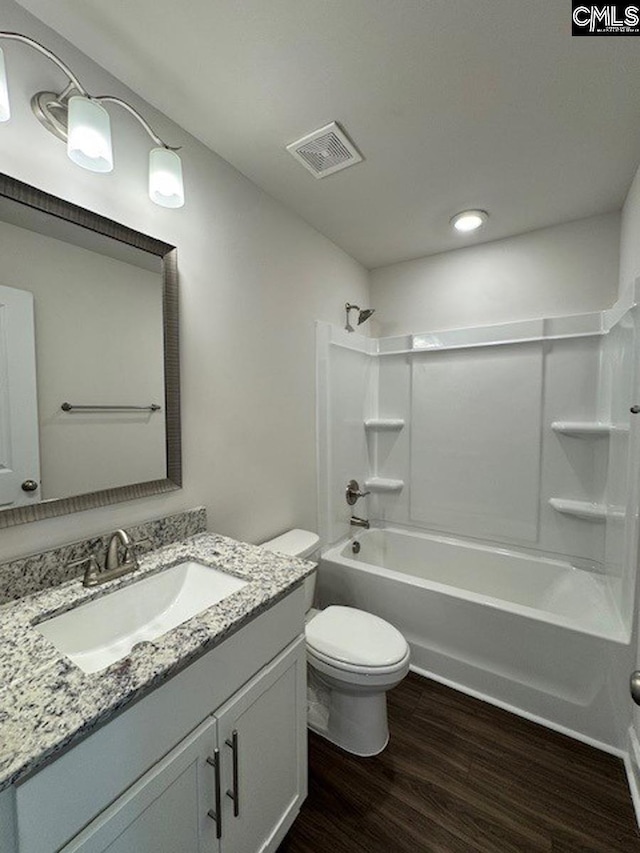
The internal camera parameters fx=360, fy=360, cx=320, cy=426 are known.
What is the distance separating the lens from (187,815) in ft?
2.62

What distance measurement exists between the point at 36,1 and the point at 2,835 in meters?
1.80

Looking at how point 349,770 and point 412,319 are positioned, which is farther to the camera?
point 412,319

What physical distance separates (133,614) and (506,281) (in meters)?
2.63

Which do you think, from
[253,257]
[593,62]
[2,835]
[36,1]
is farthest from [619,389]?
[36,1]

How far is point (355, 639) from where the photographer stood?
1519mm

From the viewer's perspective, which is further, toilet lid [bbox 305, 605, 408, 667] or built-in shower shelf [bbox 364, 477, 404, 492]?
built-in shower shelf [bbox 364, 477, 404, 492]

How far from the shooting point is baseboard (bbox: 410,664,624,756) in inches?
58.5

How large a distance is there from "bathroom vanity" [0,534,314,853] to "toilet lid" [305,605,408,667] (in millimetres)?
316

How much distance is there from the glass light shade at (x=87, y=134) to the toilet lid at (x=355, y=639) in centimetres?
182

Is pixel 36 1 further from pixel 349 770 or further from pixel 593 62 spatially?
pixel 349 770

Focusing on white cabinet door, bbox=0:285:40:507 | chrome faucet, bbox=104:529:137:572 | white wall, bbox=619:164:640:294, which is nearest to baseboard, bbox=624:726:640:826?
white wall, bbox=619:164:640:294

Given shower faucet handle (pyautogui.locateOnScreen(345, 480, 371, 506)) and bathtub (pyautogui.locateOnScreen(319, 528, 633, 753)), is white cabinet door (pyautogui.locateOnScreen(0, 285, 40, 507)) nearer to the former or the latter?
bathtub (pyautogui.locateOnScreen(319, 528, 633, 753))

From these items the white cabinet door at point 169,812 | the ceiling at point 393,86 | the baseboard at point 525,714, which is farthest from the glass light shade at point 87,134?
the baseboard at point 525,714

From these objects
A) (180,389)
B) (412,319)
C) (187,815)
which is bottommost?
(187,815)
